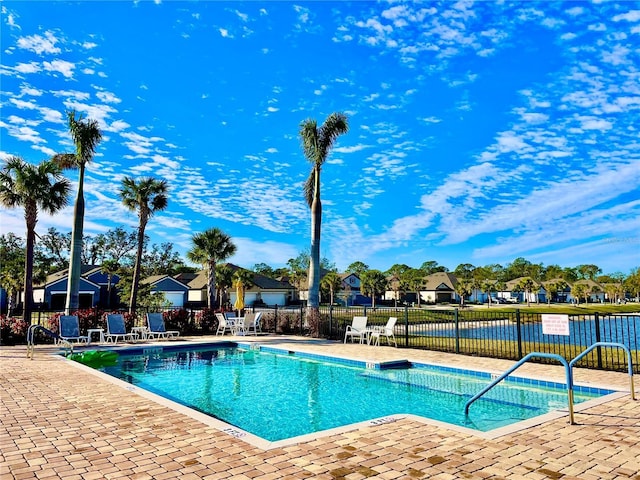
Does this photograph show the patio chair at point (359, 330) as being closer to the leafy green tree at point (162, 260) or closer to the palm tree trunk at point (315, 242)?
the palm tree trunk at point (315, 242)

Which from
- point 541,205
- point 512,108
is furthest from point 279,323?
point 541,205

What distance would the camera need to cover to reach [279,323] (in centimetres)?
1977

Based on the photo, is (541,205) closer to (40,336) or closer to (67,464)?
(40,336)

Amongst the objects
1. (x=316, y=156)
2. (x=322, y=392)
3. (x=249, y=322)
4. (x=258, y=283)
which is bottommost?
(x=322, y=392)

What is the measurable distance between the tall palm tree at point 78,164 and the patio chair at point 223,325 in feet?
18.4

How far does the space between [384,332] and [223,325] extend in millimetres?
7015

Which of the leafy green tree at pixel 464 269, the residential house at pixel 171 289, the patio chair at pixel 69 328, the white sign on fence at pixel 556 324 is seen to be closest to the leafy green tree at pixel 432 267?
the leafy green tree at pixel 464 269

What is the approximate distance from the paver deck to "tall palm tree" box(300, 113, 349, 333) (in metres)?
13.4

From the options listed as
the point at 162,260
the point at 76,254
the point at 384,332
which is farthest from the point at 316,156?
the point at 162,260

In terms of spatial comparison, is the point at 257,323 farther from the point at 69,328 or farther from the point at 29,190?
the point at 29,190

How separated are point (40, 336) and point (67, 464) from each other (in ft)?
42.5

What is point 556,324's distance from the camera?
8695 millimetres

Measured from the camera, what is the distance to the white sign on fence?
28.1ft

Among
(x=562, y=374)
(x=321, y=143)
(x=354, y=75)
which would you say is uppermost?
(x=354, y=75)
